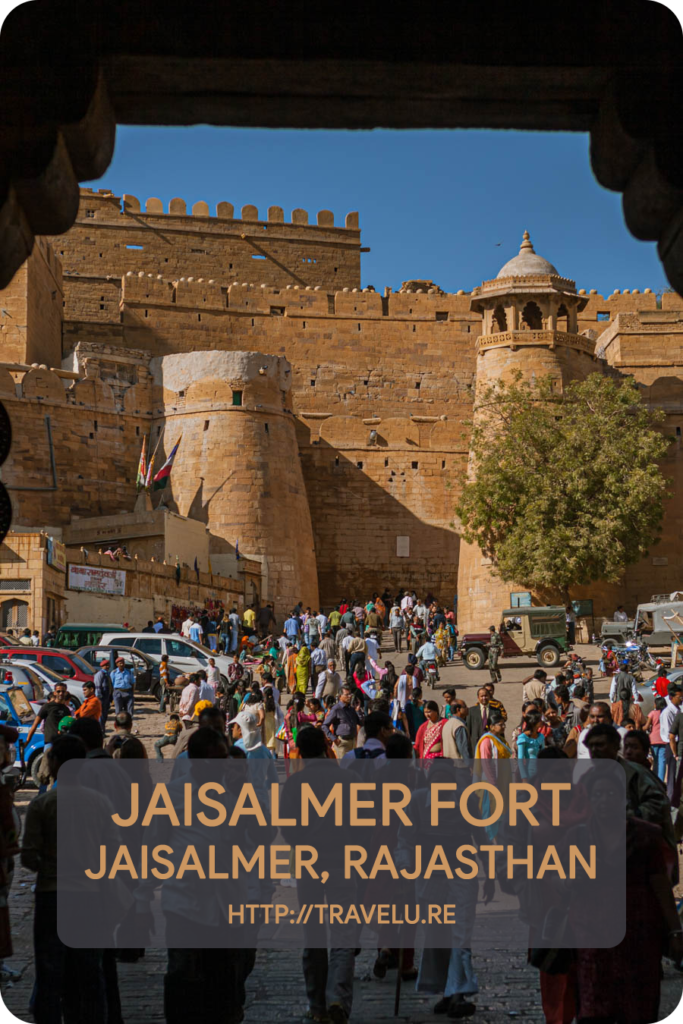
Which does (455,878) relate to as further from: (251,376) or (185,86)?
(251,376)

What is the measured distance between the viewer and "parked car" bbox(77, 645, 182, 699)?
650 inches

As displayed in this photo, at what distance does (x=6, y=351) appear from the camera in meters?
34.0

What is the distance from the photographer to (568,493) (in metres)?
27.3

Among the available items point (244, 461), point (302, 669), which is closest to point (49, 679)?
point (302, 669)

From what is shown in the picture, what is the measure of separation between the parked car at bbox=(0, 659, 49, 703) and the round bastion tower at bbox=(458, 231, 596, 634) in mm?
18612

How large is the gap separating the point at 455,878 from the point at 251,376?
28.9 meters

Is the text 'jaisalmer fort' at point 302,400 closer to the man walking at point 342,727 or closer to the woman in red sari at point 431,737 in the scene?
the man walking at point 342,727

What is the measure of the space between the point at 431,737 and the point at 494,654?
1151 centimetres

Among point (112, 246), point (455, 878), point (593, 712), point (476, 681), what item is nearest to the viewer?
point (455, 878)

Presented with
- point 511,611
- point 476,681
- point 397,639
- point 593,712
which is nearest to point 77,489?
point 397,639

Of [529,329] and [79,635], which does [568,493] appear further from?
[79,635]

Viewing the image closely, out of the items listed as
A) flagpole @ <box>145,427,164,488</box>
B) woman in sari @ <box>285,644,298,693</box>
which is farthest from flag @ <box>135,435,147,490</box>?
woman in sari @ <box>285,644,298,693</box>

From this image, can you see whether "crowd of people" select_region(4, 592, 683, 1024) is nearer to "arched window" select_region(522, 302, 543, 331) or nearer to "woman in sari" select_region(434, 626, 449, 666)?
"woman in sari" select_region(434, 626, 449, 666)

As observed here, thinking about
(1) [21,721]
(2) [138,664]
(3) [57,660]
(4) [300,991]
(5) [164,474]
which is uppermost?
(5) [164,474]
